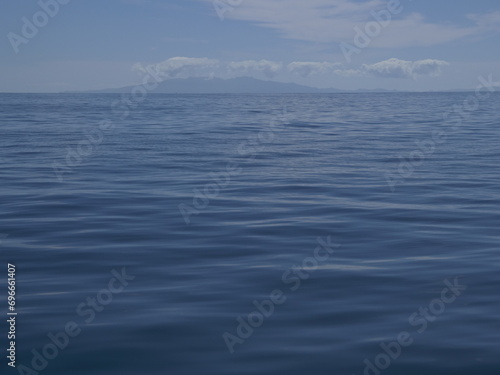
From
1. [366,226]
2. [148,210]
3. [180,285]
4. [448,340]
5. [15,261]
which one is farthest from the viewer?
[148,210]

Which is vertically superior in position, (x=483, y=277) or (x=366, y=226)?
(x=366, y=226)

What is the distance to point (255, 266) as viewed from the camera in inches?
422

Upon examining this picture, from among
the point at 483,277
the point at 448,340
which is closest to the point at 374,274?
the point at 483,277

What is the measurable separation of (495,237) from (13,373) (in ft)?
29.3

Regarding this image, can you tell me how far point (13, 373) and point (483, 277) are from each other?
6508mm

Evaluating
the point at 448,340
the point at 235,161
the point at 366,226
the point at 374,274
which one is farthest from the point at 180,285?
the point at 235,161

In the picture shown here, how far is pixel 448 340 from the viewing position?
7.57 m

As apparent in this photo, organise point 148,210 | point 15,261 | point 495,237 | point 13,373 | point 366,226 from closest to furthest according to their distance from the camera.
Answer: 1. point 13,373
2. point 15,261
3. point 495,237
4. point 366,226
5. point 148,210

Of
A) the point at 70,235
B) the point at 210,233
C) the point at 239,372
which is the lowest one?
the point at 239,372

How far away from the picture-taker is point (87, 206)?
15852mm

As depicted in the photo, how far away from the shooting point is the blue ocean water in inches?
286

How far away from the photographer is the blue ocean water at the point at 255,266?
7266 millimetres

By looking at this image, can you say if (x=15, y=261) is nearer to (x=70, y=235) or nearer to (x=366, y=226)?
(x=70, y=235)

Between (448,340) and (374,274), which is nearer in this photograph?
(448,340)
